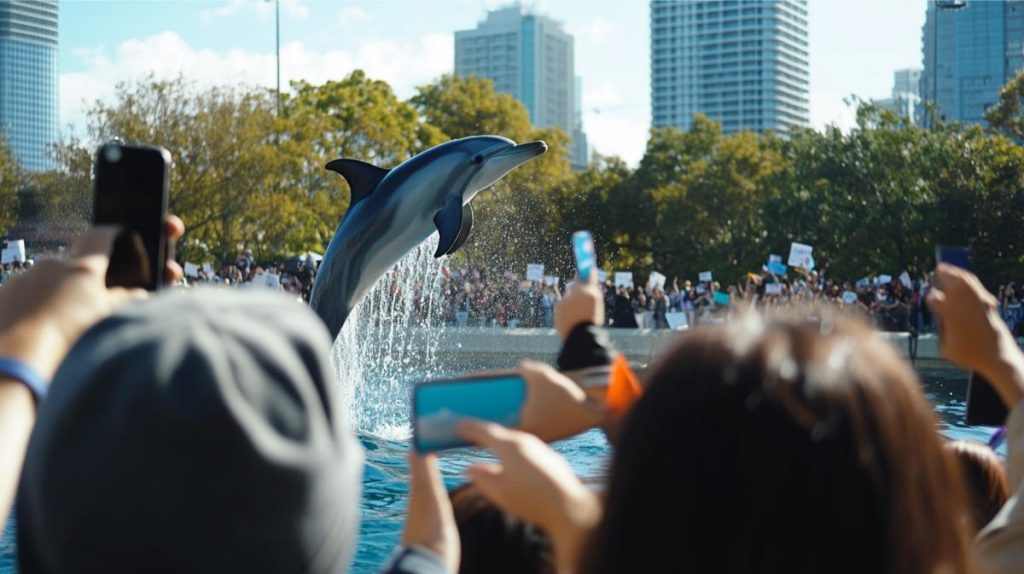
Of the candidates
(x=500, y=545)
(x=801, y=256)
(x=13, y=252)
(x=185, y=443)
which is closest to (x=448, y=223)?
(x=500, y=545)

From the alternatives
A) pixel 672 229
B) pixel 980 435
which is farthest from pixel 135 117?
pixel 980 435

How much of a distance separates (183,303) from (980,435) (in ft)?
42.5

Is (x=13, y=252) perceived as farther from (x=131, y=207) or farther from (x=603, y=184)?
(x=603, y=184)

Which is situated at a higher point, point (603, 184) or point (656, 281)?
point (603, 184)

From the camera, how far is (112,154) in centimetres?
191

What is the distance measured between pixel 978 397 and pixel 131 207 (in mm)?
1872

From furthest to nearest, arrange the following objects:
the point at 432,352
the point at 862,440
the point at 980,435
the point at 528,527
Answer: the point at 432,352
the point at 980,435
the point at 528,527
the point at 862,440

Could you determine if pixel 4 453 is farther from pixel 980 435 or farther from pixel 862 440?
pixel 980 435

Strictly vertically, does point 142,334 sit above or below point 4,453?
above

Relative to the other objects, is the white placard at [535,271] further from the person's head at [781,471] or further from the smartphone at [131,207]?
the person's head at [781,471]

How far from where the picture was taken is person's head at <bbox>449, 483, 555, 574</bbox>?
208 centimetres

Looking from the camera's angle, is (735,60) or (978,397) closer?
(978,397)

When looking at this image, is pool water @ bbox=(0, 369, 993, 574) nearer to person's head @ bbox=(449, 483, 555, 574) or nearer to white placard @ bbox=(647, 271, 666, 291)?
person's head @ bbox=(449, 483, 555, 574)

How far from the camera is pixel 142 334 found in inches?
57.5
